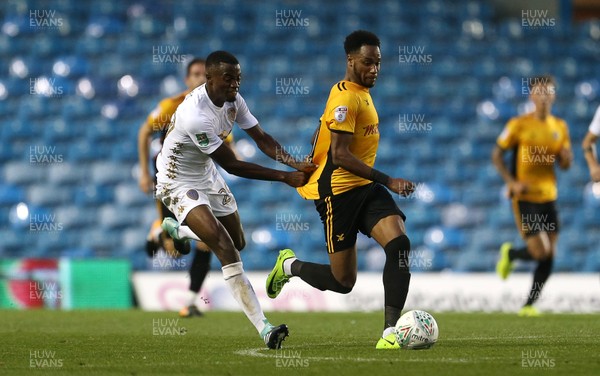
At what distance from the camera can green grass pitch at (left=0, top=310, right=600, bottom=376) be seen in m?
6.29

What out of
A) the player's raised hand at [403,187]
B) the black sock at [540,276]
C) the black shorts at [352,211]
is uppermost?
the player's raised hand at [403,187]

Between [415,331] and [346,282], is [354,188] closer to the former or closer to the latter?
[346,282]

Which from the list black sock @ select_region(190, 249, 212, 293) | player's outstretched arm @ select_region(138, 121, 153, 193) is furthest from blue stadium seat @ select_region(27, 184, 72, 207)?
black sock @ select_region(190, 249, 212, 293)

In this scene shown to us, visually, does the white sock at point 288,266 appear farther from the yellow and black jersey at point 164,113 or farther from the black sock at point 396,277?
the yellow and black jersey at point 164,113

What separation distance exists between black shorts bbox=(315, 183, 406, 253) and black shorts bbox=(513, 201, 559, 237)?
4882mm

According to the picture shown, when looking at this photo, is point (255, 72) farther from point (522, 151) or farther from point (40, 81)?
point (522, 151)

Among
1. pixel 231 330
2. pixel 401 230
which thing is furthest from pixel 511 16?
pixel 401 230

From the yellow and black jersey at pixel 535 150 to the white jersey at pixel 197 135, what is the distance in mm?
5142

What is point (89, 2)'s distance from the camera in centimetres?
1794

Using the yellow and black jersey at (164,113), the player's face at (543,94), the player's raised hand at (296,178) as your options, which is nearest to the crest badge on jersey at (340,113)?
the player's raised hand at (296,178)

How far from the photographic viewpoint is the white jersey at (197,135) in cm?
784

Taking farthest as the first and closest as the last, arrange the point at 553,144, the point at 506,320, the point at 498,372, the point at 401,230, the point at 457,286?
the point at 457,286
the point at 553,144
the point at 506,320
the point at 401,230
the point at 498,372

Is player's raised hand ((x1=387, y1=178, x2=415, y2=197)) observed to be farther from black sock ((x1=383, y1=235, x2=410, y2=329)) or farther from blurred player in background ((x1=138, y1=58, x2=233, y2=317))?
blurred player in background ((x1=138, y1=58, x2=233, y2=317))

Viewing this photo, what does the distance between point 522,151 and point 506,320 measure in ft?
8.39
